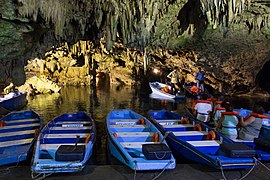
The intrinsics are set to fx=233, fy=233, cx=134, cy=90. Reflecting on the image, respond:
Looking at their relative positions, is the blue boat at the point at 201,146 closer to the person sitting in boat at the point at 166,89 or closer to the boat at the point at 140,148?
the boat at the point at 140,148

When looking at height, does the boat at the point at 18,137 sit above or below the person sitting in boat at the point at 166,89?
above

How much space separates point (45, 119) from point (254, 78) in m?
16.3

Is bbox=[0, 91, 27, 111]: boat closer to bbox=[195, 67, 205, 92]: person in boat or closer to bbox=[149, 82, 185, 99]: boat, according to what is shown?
bbox=[149, 82, 185, 99]: boat

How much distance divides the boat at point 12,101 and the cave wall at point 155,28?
143 cm

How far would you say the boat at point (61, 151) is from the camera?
15.6 ft

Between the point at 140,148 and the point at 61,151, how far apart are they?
1.92 meters

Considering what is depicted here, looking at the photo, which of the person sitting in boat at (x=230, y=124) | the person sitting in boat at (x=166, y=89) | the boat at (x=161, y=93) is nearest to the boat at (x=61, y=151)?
the person sitting in boat at (x=230, y=124)

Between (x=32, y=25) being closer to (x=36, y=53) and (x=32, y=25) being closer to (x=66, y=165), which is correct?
(x=36, y=53)

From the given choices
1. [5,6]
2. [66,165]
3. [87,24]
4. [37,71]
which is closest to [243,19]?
[87,24]

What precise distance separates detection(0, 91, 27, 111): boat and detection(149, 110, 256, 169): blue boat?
10.1m

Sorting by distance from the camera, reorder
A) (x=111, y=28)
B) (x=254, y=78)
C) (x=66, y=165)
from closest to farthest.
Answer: (x=66, y=165) → (x=111, y=28) → (x=254, y=78)

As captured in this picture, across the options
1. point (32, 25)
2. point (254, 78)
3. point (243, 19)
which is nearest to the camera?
point (32, 25)

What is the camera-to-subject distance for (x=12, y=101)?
47.5 ft

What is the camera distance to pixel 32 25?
374 inches
